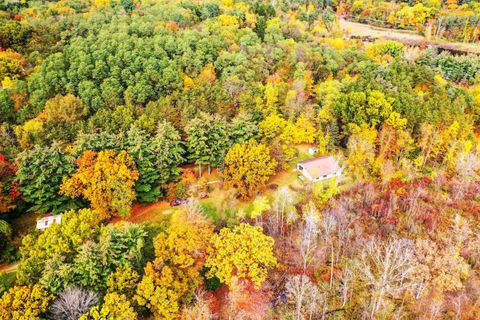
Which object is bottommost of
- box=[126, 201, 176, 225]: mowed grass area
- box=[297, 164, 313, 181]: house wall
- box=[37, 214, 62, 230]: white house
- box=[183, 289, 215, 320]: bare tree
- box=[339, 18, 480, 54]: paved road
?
box=[126, 201, 176, 225]: mowed grass area

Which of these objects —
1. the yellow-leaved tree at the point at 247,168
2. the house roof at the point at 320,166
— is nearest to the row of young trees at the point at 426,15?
the house roof at the point at 320,166

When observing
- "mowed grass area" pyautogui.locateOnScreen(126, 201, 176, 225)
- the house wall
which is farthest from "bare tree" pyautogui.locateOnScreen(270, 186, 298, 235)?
"mowed grass area" pyautogui.locateOnScreen(126, 201, 176, 225)

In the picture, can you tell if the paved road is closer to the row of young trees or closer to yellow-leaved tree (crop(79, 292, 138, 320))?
the row of young trees

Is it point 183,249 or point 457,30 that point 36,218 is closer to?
point 183,249

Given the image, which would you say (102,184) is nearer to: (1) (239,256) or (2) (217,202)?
(2) (217,202)

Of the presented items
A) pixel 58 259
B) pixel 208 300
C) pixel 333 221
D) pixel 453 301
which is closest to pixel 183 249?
pixel 208 300
